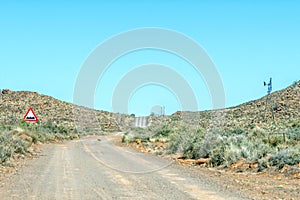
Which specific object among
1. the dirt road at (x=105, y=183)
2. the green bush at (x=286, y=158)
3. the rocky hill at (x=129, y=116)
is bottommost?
the dirt road at (x=105, y=183)

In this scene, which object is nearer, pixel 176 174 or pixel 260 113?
pixel 176 174

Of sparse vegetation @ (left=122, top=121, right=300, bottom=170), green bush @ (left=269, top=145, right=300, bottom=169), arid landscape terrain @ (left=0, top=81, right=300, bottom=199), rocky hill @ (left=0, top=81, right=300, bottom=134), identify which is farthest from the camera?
rocky hill @ (left=0, top=81, right=300, bottom=134)

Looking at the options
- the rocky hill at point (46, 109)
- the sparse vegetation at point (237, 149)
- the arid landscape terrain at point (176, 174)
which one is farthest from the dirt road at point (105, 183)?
the rocky hill at point (46, 109)

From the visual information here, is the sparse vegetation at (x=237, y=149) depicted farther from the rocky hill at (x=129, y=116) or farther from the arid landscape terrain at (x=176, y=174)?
the rocky hill at (x=129, y=116)

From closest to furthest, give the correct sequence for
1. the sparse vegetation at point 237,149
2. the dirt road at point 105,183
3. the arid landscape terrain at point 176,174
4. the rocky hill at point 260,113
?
the dirt road at point 105,183
the arid landscape terrain at point 176,174
the sparse vegetation at point 237,149
the rocky hill at point 260,113

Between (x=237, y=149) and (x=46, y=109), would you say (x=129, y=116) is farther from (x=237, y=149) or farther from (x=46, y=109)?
(x=237, y=149)

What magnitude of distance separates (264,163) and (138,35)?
9644 millimetres

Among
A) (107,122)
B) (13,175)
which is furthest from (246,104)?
(13,175)

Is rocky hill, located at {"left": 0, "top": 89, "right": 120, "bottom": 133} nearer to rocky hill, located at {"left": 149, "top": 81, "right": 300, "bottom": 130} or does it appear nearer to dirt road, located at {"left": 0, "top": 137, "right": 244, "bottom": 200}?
rocky hill, located at {"left": 149, "top": 81, "right": 300, "bottom": 130}

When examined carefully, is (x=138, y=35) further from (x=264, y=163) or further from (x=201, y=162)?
(x=264, y=163)

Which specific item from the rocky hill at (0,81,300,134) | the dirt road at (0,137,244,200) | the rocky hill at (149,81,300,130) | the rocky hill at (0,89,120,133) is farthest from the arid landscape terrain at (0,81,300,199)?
the rocky hill at (0,89,120,133)

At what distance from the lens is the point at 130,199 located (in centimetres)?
1124

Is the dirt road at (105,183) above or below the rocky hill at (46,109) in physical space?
below

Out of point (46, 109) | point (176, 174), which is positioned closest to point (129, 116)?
point (46, 109)
